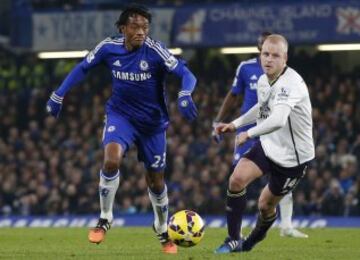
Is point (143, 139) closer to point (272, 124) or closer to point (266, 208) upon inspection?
point (266, 208)

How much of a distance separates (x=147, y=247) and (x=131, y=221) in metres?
9.87

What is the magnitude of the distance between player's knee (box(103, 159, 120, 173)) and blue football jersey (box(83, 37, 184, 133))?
2.03 ft

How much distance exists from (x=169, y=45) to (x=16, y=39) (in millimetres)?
4053

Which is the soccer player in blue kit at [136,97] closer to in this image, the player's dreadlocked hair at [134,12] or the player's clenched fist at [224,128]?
the player's dreadlocked hair at [134,12]

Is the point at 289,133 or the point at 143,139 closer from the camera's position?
the point at 289,133

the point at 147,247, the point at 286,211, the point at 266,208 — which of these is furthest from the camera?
the point at 286,211

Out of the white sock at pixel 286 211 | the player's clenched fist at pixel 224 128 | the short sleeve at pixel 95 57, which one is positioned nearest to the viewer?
the player's clenched fist at pixel 224 128

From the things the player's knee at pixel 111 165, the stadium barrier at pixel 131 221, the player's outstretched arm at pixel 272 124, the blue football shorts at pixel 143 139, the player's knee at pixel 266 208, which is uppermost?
the player's outstretched arm at pixel 272 124

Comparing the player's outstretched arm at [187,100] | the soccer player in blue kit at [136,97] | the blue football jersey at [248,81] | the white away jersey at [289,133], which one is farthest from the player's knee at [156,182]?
the blue football jersey at [248,81]

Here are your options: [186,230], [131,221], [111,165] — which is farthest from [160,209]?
[131,221]

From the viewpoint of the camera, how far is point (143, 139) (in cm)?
1222

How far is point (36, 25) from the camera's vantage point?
27812 mm

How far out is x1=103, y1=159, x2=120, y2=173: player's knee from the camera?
1166 centimetres

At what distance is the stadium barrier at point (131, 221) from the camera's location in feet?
70.1
